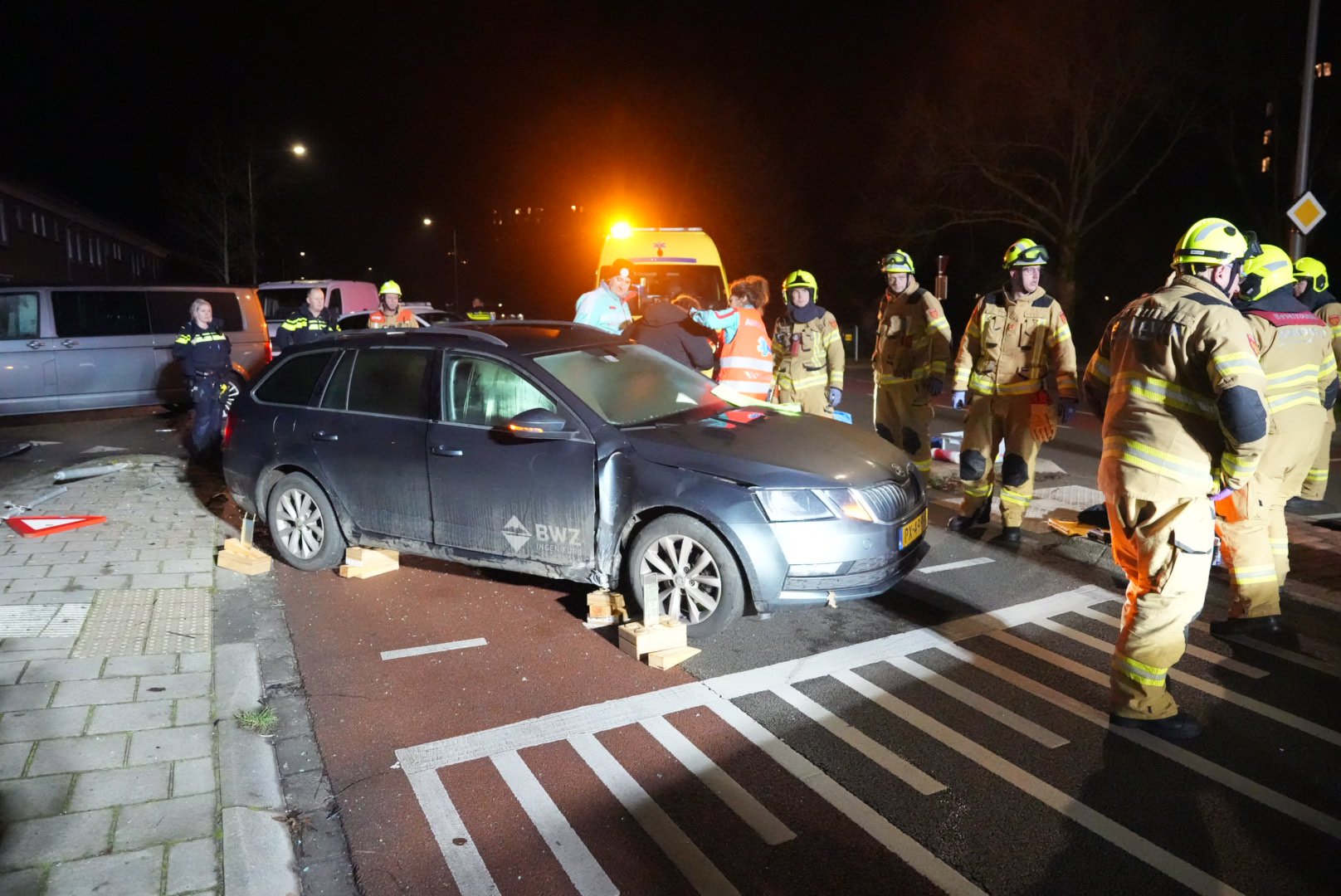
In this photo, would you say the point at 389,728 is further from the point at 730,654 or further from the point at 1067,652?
the point at 1067,652

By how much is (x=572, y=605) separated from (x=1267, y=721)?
3389 mm

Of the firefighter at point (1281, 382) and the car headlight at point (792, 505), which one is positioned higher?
the firefighter at point (1281, 382)

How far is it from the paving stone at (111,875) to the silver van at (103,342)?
376 inches

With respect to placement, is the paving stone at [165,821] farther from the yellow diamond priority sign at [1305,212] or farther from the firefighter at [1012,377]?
the yellow diamond priority sign at [1305,212]

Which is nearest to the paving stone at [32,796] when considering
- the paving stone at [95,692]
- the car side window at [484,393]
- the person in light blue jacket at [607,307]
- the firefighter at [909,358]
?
the paving stone at [95,692]

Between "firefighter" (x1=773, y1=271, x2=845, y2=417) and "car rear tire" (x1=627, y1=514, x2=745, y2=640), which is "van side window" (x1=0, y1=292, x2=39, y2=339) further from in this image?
"car rear tire" (x1=627, y1=514, x2=745, y2=640)

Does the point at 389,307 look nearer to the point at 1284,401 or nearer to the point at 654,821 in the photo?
the point at 654,821

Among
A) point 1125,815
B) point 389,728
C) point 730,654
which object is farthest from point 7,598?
point 1125,815

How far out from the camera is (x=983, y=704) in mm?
4016

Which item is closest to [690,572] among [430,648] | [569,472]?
[569,472]

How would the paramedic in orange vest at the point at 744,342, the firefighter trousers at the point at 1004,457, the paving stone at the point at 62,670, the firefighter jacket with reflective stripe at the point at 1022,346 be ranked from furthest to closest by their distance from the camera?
the paramedic in orange vest at the point at 744,342, the firefighter trousers at the point at 1004,457, the firefighter jacket with reflective stripe at the point at 1022,346, the paving stone at the point at 62,670

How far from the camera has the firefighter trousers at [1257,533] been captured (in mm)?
4625

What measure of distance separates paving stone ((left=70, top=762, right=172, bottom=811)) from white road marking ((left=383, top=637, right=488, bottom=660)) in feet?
4.21

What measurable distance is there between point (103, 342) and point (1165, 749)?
1292cm
